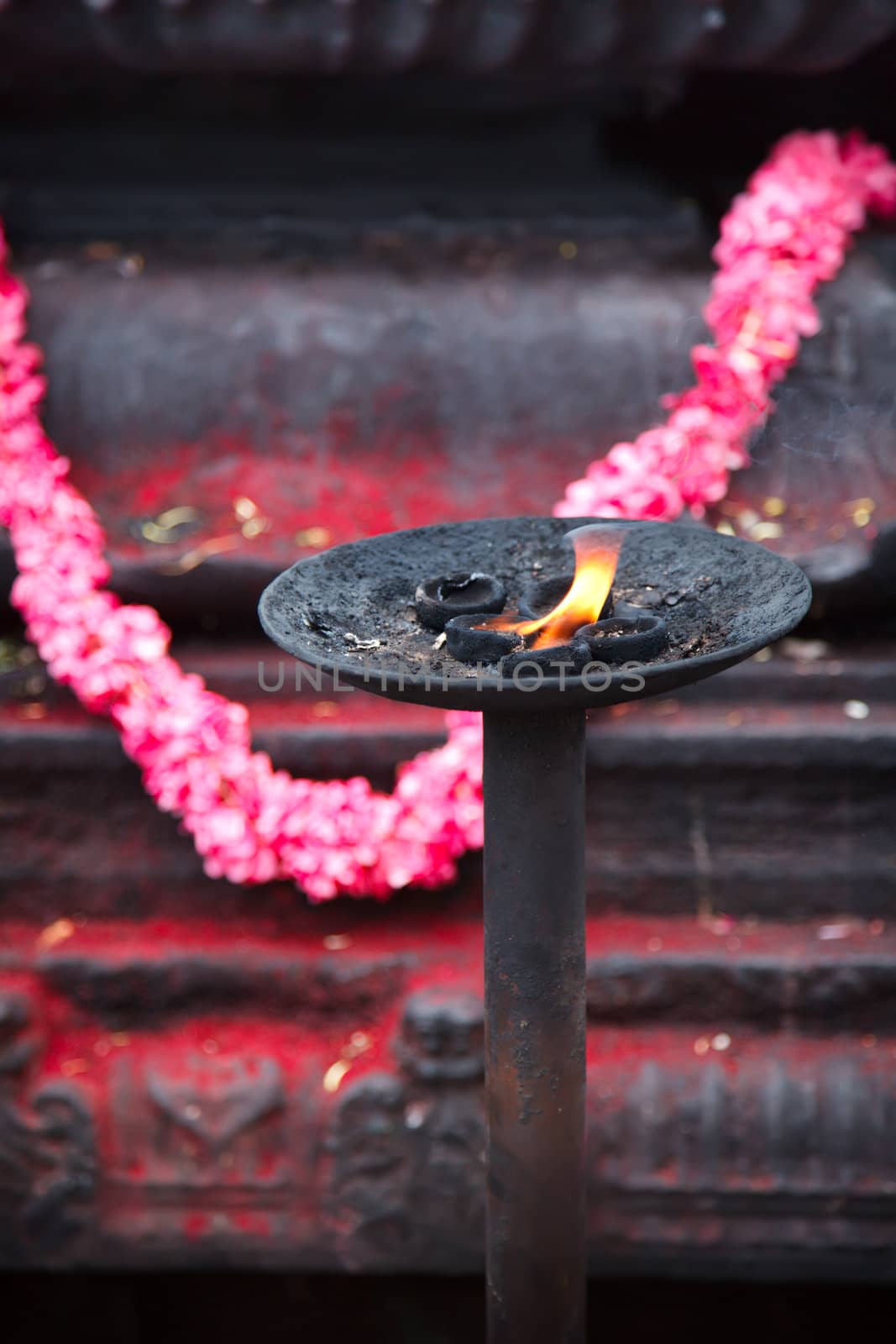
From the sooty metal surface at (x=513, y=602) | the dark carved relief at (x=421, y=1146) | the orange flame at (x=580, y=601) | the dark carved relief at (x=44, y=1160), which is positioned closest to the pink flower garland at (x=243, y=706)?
the dark carved relief at (x=421, y=1146)

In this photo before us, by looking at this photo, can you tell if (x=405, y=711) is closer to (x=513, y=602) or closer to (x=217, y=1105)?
(x=217, y=1105)

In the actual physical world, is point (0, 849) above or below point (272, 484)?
below

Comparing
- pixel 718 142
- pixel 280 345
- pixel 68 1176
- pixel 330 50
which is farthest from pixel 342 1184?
pixel 718 142

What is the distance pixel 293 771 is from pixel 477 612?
861 mm

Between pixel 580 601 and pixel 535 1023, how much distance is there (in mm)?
388

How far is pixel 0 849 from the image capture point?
2.08 m

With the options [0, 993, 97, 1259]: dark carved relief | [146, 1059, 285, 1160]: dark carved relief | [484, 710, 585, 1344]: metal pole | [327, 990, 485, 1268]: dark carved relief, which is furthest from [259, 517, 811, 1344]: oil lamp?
[0, 993, 97, 1259]: dark carved relief

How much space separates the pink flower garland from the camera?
195cm

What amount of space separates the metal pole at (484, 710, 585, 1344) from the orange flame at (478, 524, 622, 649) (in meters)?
0.07

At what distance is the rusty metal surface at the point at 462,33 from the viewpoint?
6.68 feet

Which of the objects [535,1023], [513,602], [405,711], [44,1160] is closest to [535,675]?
[513,602]

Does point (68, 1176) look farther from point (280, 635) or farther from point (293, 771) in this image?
point (280, 635)

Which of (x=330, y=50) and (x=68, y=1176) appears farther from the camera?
(x=330, y=50)

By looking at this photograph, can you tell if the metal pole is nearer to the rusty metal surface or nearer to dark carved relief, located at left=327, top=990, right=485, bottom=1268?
dark carved relief, located at left=327, top=990, right=485, bottom=1268
